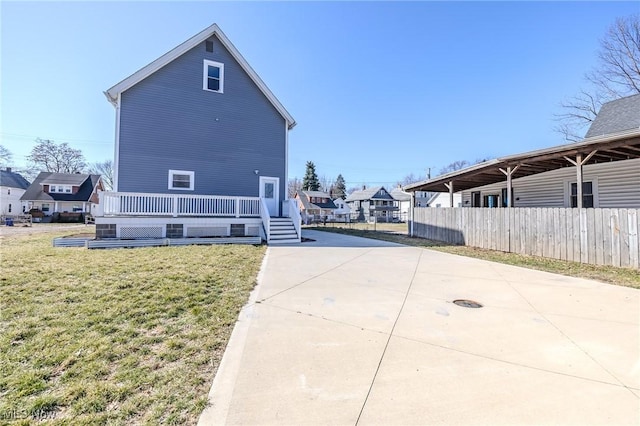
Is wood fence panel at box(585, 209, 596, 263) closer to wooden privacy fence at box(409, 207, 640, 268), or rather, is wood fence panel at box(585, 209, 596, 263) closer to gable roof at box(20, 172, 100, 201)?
wooden privacy fence at box(409, 207, 640, 268)

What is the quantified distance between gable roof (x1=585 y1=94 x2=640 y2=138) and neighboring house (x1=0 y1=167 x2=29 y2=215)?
57.0 m

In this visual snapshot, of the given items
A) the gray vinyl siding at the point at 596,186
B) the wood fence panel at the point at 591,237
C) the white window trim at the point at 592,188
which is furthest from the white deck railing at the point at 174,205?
the white window trim at the point at 592,188

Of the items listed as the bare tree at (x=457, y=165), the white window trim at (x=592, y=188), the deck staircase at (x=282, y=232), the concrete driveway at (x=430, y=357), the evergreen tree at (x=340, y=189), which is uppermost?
the bare tree at (x=457, y=165)

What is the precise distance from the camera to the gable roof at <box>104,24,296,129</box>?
11.4 m

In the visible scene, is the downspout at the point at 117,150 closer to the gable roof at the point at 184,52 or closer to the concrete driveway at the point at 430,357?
the gable roof at the point at 184,52

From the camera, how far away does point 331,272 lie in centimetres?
643

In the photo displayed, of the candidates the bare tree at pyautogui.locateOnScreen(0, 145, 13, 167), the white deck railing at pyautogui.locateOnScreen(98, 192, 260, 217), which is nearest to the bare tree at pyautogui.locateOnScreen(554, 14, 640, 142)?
the white deck railing at pyautogui.locateOnScreen(98, 192, 260, 217)

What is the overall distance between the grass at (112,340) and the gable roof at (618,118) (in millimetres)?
18630

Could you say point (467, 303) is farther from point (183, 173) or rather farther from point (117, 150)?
point (117, 150)

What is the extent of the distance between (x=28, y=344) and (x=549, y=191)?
719 inches

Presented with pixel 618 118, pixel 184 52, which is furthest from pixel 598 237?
pixel 184 52

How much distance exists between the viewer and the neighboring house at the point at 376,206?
4755 centimetres

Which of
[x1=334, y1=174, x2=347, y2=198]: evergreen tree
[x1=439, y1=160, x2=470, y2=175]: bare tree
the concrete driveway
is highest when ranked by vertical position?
[x1=439, y1=160, x2=470, y2=175]: bare tree

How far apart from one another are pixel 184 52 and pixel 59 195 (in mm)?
32727
